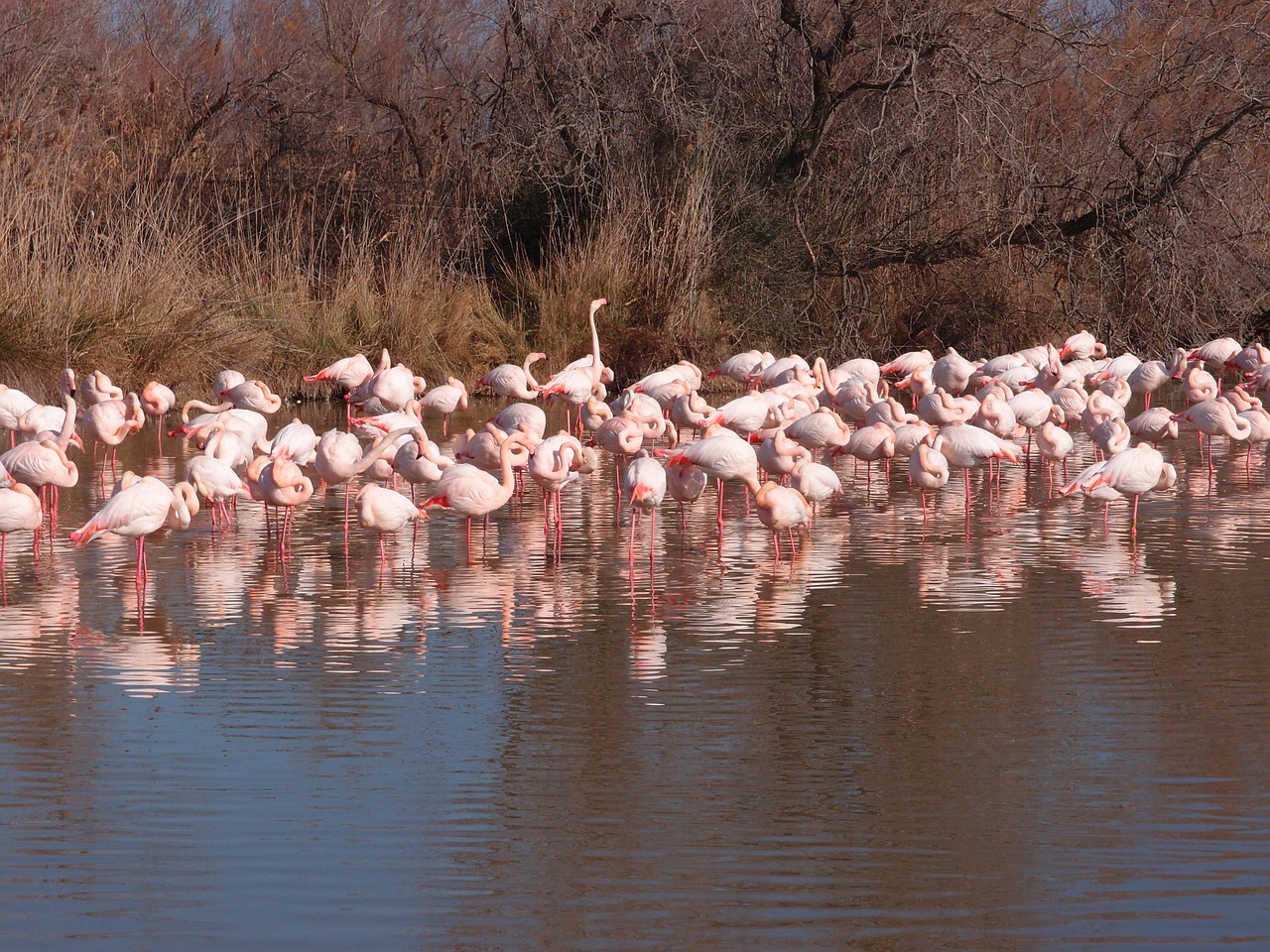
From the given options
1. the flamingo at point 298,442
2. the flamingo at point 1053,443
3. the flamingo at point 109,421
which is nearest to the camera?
the flamingo at point 298,442

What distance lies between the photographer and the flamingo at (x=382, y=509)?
7.45 m

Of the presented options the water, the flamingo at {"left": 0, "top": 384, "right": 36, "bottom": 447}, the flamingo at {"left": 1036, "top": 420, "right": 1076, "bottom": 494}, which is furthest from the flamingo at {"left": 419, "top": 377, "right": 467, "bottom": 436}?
the water

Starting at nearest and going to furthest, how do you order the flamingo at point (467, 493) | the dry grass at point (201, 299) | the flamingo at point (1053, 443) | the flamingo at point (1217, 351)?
the flamingo at point (467, 493), the flamingo at point (1053, 443), the dry grass at point (201, 299), the flamingo at point (1217, 351)

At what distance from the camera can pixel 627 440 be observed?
9367 millimetres

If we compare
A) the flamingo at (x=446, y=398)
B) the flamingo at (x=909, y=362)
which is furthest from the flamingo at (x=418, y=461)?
the flamingo at (x=909, y=362)

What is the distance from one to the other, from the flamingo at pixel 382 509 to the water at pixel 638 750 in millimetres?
187

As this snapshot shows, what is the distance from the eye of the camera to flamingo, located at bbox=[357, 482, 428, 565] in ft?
24.4

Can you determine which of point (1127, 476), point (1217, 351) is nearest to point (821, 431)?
point (1127, 476)

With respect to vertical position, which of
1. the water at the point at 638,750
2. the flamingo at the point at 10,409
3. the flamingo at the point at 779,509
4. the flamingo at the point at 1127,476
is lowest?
the water at the point at 638,750

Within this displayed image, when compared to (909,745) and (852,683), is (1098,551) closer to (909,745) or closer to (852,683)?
(852,683)

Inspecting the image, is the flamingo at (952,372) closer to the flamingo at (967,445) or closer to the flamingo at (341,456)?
the flamingo at (967,445)

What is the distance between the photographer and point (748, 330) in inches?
693

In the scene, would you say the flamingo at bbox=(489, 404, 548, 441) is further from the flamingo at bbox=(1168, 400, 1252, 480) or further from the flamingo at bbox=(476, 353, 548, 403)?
the flamingo at bbox=(1168, 400, 1252, 480)

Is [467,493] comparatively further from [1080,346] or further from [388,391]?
[1080,346]
